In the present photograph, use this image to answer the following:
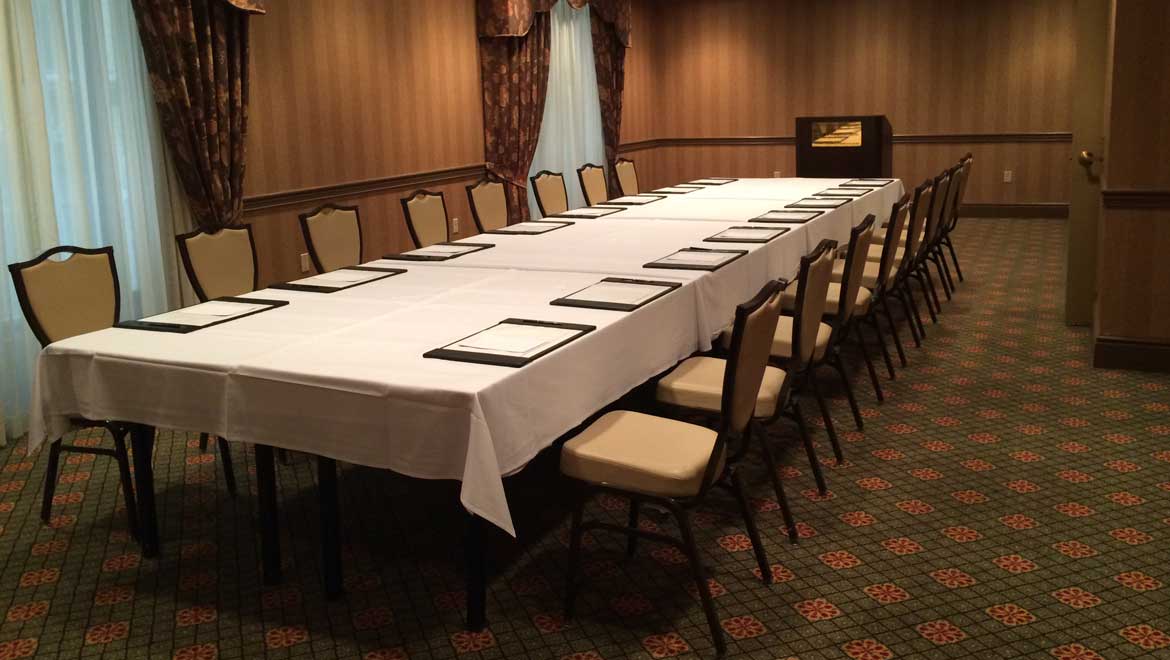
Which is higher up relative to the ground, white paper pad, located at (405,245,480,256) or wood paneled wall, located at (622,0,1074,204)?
wood paneled wall, located at (622,0,1074,204)

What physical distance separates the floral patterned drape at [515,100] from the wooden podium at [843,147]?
7.58 feet

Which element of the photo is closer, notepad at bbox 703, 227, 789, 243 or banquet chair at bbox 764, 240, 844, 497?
banquet chair at bbox 764, 240, 844, 497

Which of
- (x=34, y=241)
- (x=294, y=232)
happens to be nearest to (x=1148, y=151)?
(x=294, y=232)

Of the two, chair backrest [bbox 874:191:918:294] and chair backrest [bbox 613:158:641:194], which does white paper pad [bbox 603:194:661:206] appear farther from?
chair backrest [bbox 874:191:918:294]

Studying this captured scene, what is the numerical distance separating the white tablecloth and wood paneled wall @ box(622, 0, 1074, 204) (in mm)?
7979

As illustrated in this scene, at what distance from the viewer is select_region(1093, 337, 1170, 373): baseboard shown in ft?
16.8

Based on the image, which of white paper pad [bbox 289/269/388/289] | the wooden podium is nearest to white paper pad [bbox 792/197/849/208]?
the wooden podium

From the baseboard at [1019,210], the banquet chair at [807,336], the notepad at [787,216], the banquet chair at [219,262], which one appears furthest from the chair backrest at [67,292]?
the baseboard at [1019,210]

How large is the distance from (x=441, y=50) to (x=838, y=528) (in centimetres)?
560

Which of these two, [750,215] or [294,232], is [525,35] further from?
[750,215]

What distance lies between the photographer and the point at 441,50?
792cm

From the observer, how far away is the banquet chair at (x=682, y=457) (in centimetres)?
272

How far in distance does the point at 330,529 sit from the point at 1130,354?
4108 millimetres

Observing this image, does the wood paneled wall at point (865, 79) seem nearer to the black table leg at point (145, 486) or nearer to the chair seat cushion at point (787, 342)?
the chair seat cushion at point (787, 342)
